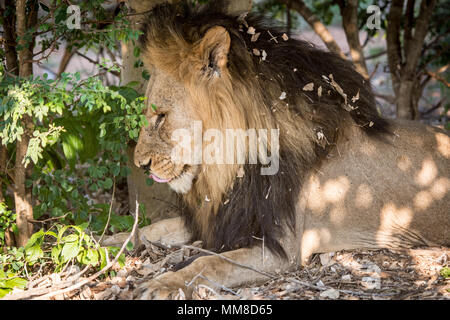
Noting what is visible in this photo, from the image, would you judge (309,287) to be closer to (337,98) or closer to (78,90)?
(337,98)

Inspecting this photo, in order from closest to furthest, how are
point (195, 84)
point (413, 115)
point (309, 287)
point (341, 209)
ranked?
point (309, 287) → point (195, 84) → point (341, 209) → point (413, 115)

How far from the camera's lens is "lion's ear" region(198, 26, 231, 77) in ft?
10.1

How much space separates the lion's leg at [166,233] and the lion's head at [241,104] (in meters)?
0.49

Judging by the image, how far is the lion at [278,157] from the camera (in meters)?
3.22

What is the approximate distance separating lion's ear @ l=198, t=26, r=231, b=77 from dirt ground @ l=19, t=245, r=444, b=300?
125cm

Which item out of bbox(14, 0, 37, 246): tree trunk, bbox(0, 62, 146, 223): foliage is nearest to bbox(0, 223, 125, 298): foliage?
bbox(14, 0, 37, 246): tree trunk

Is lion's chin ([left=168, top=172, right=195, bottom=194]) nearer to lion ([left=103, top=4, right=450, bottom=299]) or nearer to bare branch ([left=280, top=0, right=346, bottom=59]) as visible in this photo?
lion ([left=103, top=4, right=450, bottom=299])

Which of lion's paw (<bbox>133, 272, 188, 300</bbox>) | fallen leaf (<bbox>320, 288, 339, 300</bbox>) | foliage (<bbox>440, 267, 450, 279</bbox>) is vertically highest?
lion's paw (<bbox>133, 272, 188, 300</bbox>)

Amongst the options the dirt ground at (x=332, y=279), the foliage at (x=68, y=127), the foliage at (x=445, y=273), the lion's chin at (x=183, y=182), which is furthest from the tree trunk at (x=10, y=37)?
the foliage at (x=445, y=273)

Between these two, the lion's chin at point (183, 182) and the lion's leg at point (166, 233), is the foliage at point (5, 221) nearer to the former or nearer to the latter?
the lion's leg at point (166, 233)

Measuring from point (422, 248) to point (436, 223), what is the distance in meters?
0.20

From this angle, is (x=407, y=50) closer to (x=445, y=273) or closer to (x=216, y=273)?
(x=445, y=273)
